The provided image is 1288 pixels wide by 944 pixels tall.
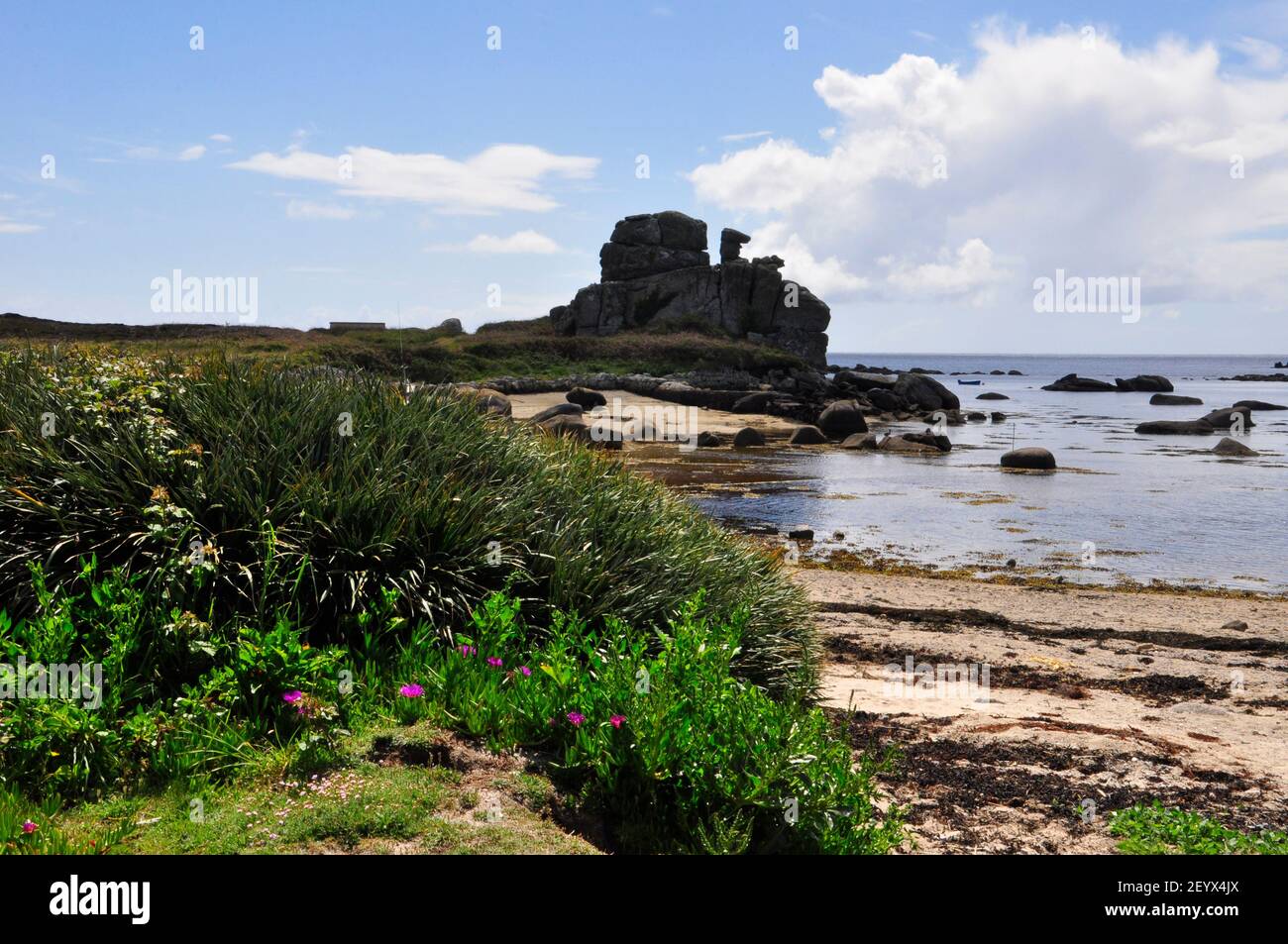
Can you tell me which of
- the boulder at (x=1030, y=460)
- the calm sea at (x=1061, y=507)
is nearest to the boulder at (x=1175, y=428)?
the calm sea at (x=1061, y=507)

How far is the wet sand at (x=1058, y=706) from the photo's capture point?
620cm

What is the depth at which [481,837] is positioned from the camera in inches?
170

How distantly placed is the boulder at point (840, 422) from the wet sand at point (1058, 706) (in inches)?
1294

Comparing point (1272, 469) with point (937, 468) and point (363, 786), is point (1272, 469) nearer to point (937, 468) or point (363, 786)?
point (937, 468)

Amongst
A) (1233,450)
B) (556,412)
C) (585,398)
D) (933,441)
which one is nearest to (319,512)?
(556,412)

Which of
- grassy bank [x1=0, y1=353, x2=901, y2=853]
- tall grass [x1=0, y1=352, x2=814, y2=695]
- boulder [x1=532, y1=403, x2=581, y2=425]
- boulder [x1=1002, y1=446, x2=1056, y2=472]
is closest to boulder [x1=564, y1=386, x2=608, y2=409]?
boulder [x1=532, y1=403, x2=581, y2=425]

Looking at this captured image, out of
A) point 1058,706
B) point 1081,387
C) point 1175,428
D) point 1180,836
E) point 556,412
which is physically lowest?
point 1058,706

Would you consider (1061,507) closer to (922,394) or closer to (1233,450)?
(1233,450)

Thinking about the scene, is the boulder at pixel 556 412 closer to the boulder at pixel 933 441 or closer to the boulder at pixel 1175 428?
the boulder at pixel 933 441

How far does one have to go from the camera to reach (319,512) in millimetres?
6340

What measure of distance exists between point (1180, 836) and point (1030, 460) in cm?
3370

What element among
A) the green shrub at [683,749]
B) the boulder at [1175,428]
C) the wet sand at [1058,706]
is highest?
the boulder at [1175,428]
